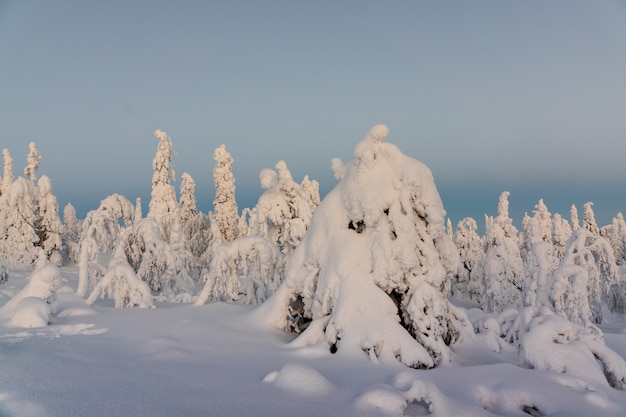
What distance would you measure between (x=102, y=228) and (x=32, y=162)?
71.3 feet

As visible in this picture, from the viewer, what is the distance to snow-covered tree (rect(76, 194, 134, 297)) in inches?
644

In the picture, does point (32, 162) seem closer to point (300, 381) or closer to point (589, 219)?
point (300, 381)

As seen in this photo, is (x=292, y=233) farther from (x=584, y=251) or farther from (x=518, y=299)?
(x=518, y=299)

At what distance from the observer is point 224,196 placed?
43.5 m

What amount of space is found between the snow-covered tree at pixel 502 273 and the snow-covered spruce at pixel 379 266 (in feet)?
63.7

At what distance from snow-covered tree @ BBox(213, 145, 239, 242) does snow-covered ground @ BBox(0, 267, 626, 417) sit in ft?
108

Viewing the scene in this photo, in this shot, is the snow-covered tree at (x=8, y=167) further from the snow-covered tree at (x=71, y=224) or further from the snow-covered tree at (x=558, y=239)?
the snow-covered tree at (x=558, y=239)

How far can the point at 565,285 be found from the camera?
13.4 m

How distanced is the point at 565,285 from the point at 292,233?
32.0 ft

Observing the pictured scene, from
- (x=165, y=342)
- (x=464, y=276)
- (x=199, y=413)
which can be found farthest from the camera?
(x=464, y=276)

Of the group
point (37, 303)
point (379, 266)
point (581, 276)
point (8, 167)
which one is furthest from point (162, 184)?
point (581, 276)

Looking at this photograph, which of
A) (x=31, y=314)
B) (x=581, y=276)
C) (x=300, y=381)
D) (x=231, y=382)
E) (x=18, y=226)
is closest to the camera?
(x=300, y=381)

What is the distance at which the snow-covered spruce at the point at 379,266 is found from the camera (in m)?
10.0

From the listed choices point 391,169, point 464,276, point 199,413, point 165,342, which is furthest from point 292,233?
point 464,276
